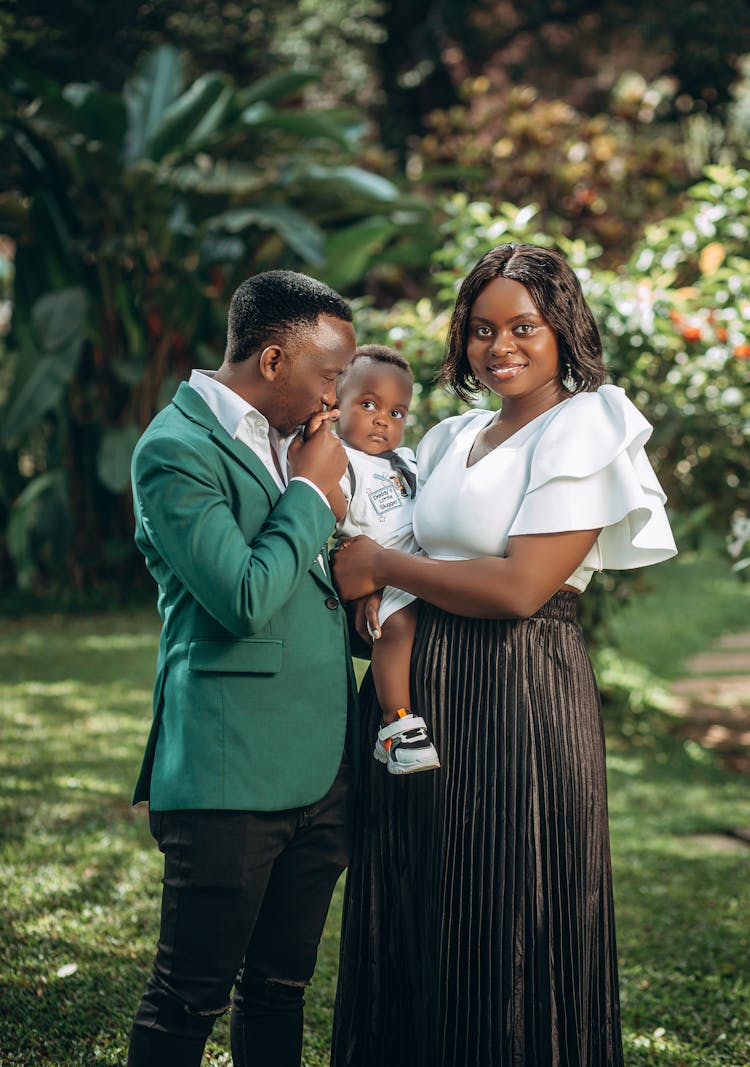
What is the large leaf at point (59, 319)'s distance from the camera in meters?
8.33

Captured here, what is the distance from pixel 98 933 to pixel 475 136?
8319mm

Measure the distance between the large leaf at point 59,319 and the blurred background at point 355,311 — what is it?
0.02 meters

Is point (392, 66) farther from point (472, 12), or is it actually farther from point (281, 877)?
point (281, 877)

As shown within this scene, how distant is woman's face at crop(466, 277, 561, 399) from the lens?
→ 2154 mm

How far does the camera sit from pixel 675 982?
11.5ft

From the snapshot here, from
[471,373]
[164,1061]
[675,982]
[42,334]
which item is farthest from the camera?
[42,334]

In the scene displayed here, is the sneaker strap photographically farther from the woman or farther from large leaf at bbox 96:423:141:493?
large leaf at bbox 96:423:141:493

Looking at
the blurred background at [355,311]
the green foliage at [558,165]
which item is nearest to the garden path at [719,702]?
the blurred background at [355,311]

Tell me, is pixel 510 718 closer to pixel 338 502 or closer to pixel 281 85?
pixel 338 502

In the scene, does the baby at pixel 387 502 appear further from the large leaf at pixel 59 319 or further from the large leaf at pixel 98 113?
the large leaf at pixel 59 319

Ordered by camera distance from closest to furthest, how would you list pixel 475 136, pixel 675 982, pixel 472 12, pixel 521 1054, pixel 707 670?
pixel 521 1054, pixel 675 982, pixel 707 670, pixel 475 136, pixel 472 12

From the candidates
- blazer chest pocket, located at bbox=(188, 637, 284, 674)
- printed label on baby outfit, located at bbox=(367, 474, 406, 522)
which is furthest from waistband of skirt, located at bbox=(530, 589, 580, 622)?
blazer chest pocket, located at bbox=(188, 637, 284, 674)

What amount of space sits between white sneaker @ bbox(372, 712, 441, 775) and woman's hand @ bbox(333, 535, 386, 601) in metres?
0.26

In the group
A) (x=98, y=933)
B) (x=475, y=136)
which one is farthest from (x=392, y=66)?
(x=98, y=933)
